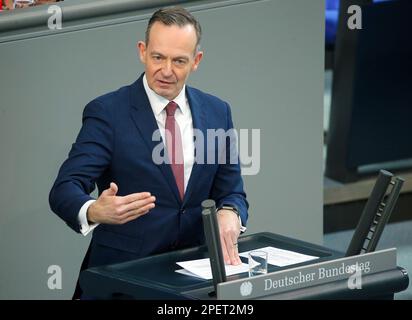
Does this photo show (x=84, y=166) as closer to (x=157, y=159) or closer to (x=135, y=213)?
(x=157, y=159)

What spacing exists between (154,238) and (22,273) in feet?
2.18

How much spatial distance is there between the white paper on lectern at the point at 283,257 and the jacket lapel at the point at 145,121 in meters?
0.33

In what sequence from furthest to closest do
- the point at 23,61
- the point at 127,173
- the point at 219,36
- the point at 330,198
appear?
the point at 330,198
the point at 219,36
the point at 23,61
the point at 127,173

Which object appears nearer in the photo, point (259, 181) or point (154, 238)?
point (154, 238)

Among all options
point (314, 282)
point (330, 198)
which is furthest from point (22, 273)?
point (330, 198)

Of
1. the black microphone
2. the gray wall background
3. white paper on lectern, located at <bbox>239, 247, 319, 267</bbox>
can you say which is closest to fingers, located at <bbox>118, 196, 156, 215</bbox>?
the black microphone

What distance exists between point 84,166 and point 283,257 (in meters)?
0.65

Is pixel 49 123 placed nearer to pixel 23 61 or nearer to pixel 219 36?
pixel 23 61

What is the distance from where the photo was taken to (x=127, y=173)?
3.69m

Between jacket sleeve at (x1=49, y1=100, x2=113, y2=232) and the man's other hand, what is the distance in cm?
39

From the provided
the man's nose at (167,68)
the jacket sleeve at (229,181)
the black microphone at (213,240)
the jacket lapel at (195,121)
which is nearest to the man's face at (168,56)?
the man's nose at (167,68)
